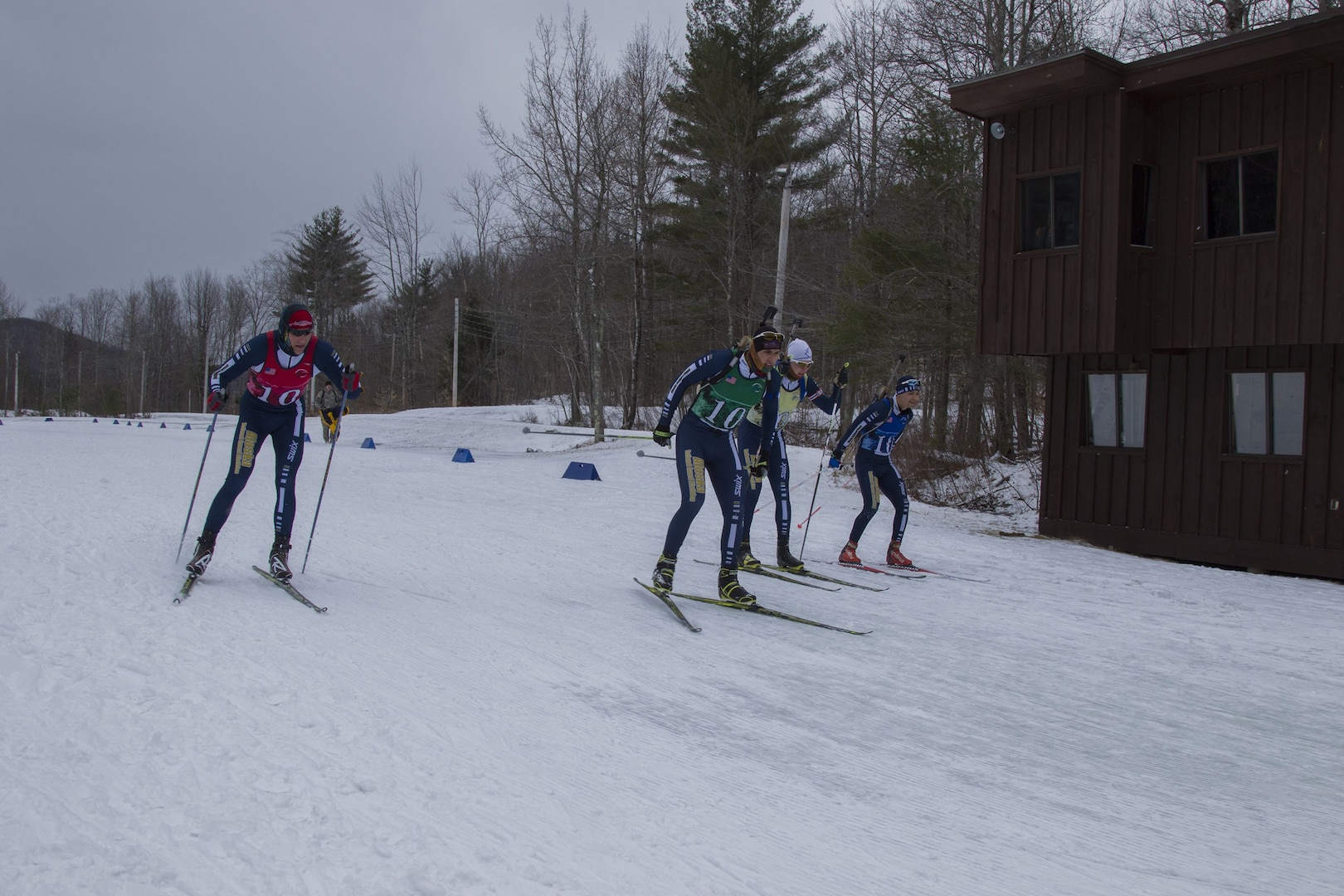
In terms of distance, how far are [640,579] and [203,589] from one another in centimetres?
312

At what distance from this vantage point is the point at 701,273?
3152cm

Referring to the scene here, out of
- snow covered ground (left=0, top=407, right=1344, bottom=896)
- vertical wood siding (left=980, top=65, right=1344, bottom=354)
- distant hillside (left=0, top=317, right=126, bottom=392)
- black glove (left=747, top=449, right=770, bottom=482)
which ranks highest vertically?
distant hillside (left=0, top=317, right=126, bottom=392)

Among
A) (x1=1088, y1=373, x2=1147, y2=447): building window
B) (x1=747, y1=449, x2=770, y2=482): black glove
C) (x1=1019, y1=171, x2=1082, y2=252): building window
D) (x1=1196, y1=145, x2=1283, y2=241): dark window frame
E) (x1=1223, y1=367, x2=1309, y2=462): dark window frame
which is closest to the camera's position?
(x1=747, y1=449, x2=770, y2=482): black glove

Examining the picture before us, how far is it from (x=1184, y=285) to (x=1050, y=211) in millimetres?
2038

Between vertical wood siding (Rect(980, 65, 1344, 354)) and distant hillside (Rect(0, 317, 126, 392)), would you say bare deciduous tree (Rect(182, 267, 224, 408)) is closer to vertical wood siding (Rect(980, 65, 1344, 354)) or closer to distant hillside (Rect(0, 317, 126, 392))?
distant hillside (Rect(0, 317, 126, 392))

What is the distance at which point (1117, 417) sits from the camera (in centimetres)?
1213

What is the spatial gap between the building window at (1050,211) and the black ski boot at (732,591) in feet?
26.6

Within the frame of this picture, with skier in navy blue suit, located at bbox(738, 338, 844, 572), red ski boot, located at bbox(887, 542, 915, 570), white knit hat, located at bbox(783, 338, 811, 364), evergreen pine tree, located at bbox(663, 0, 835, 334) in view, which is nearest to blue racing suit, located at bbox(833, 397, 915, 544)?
red ski boot, located at bbox(887, 542, 915, 570)

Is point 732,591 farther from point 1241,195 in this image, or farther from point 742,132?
point 742,132

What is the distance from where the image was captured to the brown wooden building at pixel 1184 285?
10219mm

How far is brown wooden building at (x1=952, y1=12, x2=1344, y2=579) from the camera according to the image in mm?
10219

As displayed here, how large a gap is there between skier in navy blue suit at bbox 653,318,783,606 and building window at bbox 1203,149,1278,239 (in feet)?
24.8

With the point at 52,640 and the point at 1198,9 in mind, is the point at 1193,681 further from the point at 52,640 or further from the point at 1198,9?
the point at 1198,9

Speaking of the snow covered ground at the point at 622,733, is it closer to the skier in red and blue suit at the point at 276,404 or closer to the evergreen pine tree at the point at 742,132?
the skier in red and blue suit at the point at 276,404
